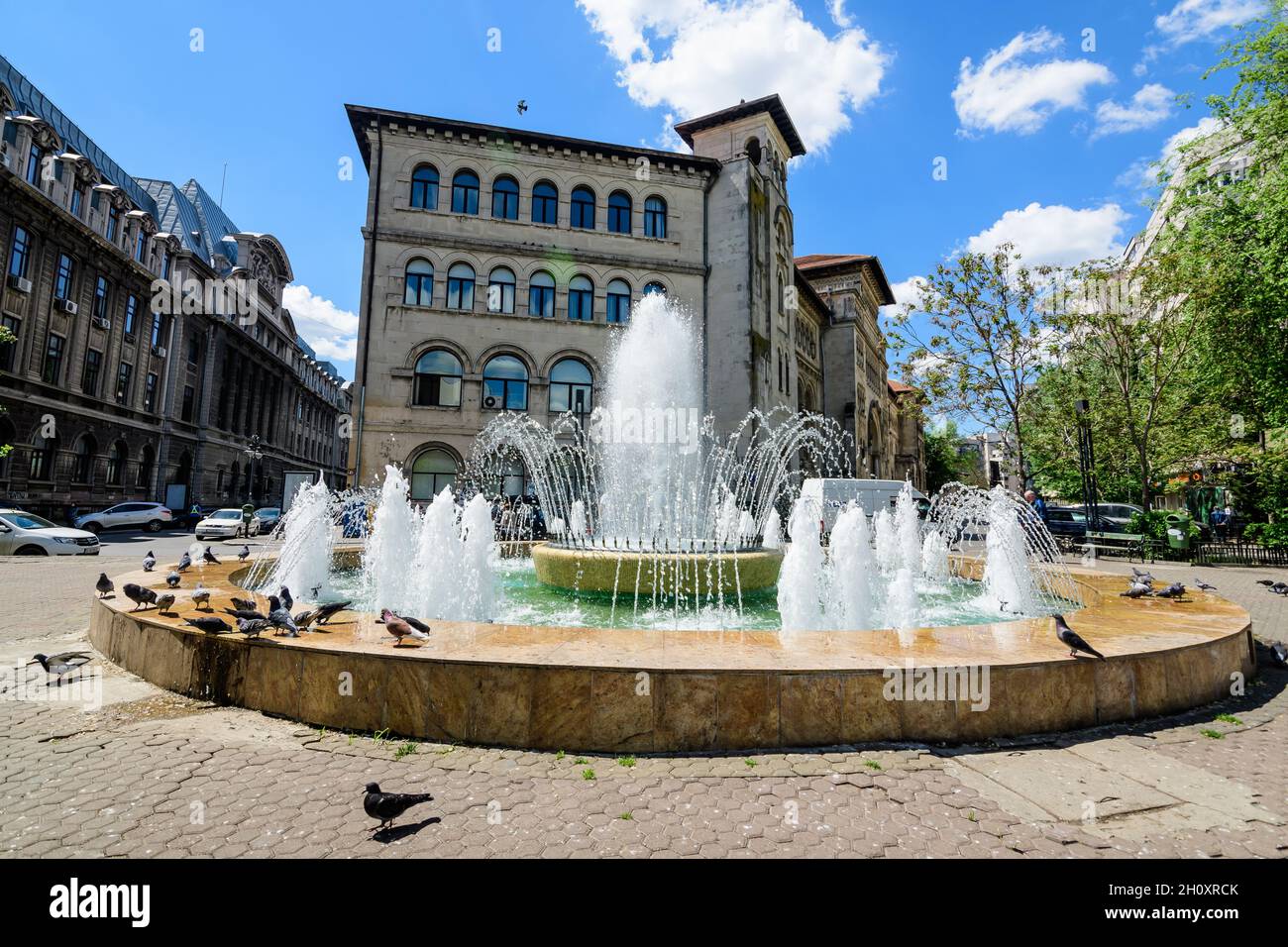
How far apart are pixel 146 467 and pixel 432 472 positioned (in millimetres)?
24570

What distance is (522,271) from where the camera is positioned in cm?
2406

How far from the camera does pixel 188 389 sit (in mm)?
38656

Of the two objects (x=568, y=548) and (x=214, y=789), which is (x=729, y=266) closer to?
(x=568, y=548)

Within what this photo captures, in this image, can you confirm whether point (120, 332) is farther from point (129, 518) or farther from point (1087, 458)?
point (1087, 458)

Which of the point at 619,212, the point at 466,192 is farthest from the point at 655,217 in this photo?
the point at 466,192

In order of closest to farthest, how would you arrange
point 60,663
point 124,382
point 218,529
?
point 60,663, point 218,529, point 124,382

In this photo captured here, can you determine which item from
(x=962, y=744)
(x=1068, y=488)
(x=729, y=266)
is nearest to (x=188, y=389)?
(x=729, y=266)

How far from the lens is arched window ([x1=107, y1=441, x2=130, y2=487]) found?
1218 inches

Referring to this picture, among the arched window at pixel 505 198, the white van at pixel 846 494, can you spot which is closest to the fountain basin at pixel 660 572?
the white van at pixel 846 494

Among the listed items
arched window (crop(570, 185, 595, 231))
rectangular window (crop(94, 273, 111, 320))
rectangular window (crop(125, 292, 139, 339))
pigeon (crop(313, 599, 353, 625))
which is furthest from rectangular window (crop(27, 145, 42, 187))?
pigeon (crop(313, 599, 353, 625))

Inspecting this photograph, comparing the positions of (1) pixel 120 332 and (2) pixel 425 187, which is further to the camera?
(1) pixel 120 332

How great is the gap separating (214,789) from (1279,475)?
2429 centimetres
